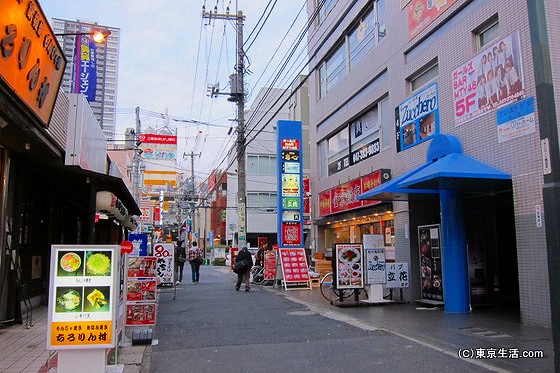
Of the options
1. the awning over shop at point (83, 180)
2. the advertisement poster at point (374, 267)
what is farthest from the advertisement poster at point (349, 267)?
the awning over shop at point (83, 180)

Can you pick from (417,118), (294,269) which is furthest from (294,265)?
(417,118)

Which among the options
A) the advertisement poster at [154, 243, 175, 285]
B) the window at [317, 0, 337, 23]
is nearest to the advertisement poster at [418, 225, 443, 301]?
the advertisement poster at [154, 243, 175, 285]

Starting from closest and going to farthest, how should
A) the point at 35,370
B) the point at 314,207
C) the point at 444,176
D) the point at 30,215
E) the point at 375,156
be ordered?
the point at 35,370
the point at 444,176
the point at 30,215
the point at 375,156
the point at 314,207

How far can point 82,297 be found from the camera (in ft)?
18.7

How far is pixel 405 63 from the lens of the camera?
45.4 ft

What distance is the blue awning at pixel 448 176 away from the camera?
30.9ft

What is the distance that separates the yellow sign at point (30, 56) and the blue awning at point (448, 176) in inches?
281

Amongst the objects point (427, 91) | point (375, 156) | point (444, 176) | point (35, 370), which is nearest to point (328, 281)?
point (375, 156)

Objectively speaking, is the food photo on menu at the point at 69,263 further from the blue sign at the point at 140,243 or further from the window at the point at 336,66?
the window at the point at 336,66

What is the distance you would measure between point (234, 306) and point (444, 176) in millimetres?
6726

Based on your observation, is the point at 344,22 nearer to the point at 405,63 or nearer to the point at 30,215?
the point at 405,63

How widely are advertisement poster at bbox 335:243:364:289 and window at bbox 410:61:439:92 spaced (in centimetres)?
499

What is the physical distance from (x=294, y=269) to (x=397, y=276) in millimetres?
5733

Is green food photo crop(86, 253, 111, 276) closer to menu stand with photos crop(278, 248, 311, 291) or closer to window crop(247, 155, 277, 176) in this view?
menu stand with photos crop(278, 248, 311, 291)
